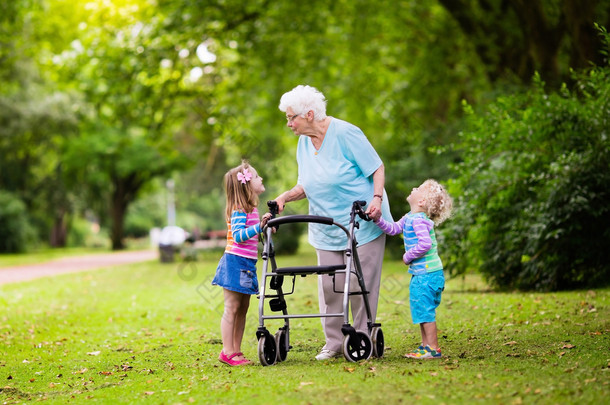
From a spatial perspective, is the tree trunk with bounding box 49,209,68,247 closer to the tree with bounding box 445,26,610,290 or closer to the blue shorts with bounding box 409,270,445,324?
the tree with bounding box 445,26,610,290

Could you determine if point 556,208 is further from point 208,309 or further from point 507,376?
point 507,376

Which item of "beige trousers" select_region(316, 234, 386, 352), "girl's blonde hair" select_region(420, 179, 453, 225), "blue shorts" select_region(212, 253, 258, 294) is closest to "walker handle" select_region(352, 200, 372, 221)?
"beige trousers" select_region(316, 234, 386, 352)

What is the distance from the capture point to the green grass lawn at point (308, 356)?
4.73m

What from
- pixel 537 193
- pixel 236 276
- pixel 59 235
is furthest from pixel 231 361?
pixel 59 235

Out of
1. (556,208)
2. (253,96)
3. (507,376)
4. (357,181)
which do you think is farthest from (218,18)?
(507,376)

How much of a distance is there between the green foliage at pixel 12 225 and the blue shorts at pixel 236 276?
32.4 meters

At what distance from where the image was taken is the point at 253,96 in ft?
76.0

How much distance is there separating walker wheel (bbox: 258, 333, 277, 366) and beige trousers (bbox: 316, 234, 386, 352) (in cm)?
45

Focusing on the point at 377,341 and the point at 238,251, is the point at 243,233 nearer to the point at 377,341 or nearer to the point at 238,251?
the point at 238,251

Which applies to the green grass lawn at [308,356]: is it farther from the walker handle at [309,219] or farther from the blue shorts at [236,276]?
the walker handle at [309,219]

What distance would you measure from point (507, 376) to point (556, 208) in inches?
229

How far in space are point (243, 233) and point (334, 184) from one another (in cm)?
79

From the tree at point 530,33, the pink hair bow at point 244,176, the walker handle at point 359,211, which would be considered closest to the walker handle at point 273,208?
the pink hair bow at point 244,176

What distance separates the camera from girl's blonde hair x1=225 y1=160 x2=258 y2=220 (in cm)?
618
